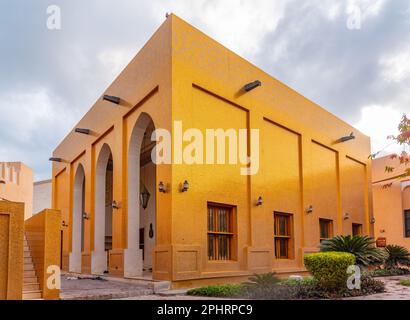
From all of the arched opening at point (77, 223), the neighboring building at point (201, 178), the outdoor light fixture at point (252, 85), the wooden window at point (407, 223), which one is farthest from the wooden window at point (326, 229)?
the arched opening at point (77, 223)

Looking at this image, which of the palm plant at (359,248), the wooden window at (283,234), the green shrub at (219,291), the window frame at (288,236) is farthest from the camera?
the wooden window at (283,234)

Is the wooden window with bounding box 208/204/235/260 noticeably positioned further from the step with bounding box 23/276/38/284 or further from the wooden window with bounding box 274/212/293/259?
the step with bounding box 23/276/38/284

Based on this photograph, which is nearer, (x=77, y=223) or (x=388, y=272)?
(x=388, y=272)

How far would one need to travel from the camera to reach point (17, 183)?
1332 inches

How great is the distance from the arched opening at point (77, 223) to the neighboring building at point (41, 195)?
19.1m

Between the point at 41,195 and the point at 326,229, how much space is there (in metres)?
27.9

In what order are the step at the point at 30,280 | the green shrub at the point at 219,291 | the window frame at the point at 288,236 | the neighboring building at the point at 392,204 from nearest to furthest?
the step at the point at 30,280
the green shrub at the point at 219,291
the window frame at the point at 288,236
the neighboring building at the point at 392,204

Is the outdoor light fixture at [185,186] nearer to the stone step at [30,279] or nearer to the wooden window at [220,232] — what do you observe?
the wooden window at [220,232]

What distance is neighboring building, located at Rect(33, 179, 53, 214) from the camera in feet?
128

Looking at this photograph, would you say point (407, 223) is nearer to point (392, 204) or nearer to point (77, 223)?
point (392, 204)

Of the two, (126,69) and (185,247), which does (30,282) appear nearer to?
(185,247)

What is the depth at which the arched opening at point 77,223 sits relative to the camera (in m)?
20.2

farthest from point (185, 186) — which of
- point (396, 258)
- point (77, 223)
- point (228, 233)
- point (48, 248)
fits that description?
point (77, 223)
